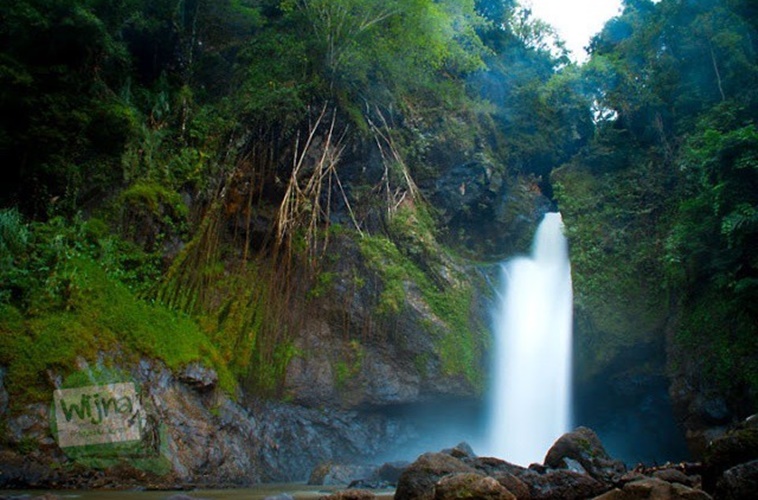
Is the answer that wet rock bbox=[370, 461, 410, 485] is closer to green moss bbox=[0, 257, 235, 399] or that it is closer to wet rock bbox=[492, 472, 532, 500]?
green moss bbox=[0, 257, 235, 399]

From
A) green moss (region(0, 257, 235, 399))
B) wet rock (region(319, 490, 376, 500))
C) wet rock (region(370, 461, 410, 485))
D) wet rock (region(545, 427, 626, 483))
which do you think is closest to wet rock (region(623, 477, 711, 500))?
wet rock (region(319, 490, 376, 500))

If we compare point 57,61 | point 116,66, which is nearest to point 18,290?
point 57,61

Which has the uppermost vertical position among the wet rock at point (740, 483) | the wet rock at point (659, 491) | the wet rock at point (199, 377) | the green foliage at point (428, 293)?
the green foliage at point (428, 293)

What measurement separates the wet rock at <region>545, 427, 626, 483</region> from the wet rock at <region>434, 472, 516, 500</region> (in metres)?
4.63

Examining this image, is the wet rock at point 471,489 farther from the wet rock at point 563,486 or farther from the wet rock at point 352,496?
the wet rock at point 563,486

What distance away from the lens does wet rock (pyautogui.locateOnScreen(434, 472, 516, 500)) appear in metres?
5.26

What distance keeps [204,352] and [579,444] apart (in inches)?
287

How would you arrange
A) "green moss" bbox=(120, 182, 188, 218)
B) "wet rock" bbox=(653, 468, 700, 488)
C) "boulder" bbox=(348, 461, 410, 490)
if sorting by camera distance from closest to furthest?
"wet rock" bbox=(653, 468, 700, 488) → "boulder" bbox=(348, 461, 410, 490) → "green moss" bbox=(120, 182, 188, 218)

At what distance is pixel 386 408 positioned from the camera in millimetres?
12766

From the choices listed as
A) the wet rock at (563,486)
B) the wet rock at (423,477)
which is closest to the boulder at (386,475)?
the wet rock at (423,477)

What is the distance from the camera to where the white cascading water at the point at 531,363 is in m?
13.6

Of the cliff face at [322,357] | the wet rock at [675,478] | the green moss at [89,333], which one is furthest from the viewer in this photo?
the cliff face at [322,357]

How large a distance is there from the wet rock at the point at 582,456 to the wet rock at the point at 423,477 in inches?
130

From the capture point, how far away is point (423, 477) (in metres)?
6.73
